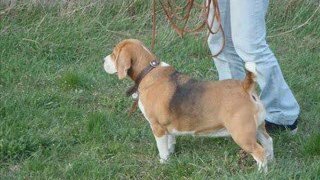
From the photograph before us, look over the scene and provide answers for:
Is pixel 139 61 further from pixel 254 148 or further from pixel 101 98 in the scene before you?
pixel 101 98

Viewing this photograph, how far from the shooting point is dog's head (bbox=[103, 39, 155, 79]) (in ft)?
15.8

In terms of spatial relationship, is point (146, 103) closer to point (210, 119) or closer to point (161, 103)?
point (161, 103)

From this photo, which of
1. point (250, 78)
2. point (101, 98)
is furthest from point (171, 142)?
point (101, 98)

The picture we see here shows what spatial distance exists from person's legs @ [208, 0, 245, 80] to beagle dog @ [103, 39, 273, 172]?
56 cm

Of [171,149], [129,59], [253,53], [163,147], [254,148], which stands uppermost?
[129,59]

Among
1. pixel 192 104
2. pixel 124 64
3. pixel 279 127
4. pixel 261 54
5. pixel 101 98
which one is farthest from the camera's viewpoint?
pixel 101 98

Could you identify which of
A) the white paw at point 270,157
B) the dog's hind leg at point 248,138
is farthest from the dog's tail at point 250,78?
the white paw at point 270,157

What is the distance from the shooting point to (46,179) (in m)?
4.61

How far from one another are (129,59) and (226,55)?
2.88 feet

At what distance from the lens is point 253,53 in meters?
4.88

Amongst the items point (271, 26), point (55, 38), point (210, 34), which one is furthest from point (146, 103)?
point (271, 26)

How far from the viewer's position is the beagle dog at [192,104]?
14.8 ft

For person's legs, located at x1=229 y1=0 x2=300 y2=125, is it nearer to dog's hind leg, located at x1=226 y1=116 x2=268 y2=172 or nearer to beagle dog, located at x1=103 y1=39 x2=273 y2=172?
beagle dog, located at x1=103 y1=39 x2=273 y2=172

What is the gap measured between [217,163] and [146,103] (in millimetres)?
635
